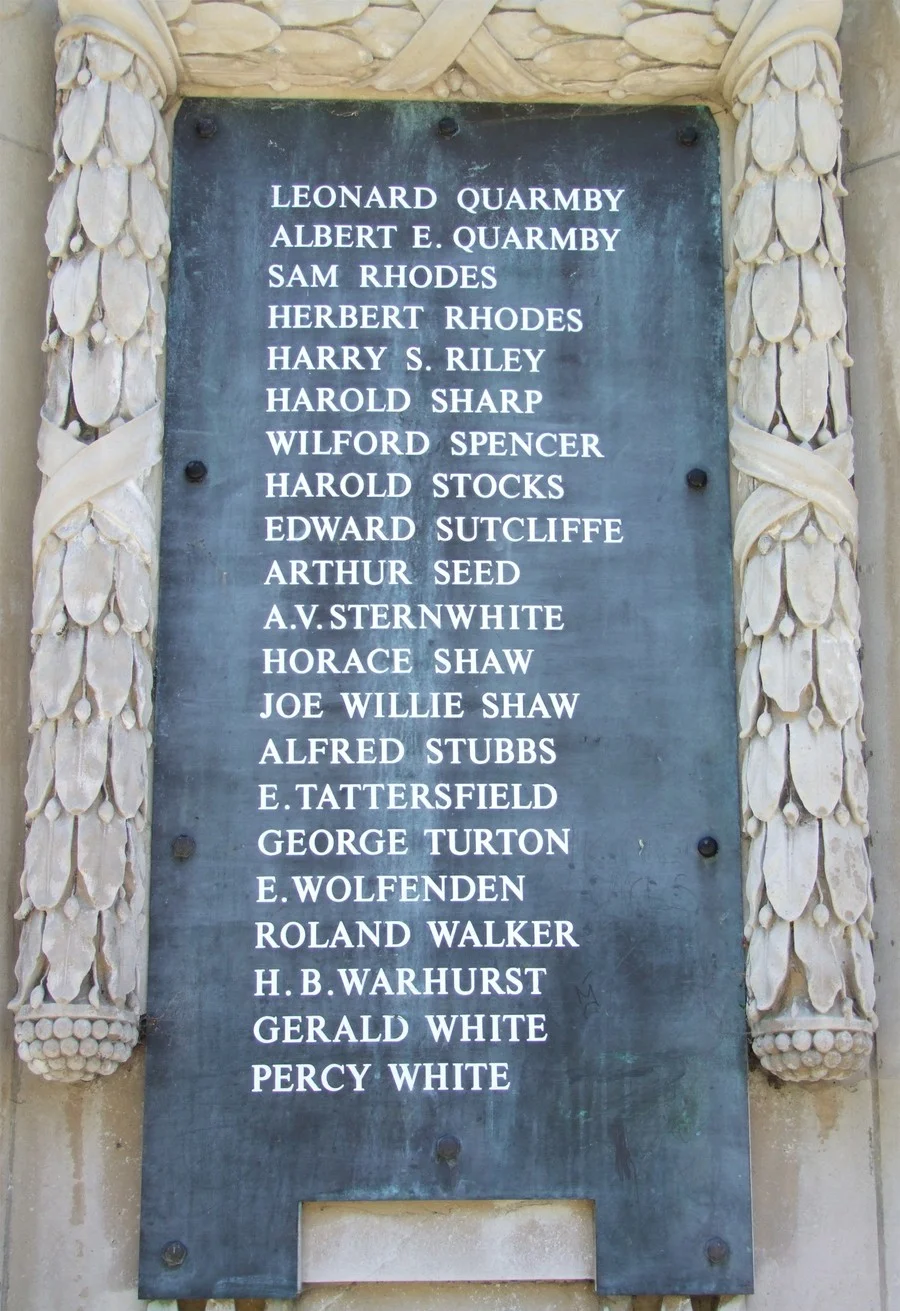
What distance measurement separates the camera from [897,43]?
9.45 m

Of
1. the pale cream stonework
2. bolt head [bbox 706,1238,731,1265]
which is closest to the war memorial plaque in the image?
bolt head [bbox 706,1238,731,1265]

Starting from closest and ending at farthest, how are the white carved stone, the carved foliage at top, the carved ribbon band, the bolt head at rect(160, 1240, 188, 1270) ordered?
the bolt head at rect(160, 1240, 188, 1270), the white carved stone, the carved ribbon band, the carved foliage at top

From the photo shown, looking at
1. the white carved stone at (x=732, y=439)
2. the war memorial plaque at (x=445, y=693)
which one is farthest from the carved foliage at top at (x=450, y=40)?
the war memorial plaque at (x=445, y=693)

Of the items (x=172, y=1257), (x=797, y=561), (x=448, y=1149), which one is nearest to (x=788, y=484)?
(x=797, y=561)

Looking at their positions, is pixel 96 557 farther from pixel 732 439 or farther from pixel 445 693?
pixel 732 439

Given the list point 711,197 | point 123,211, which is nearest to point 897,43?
point 711,197

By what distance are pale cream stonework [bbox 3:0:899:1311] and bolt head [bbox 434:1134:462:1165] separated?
219mm

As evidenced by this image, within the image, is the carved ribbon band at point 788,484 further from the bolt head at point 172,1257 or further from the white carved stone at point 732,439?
the bolt head at point 172,1257

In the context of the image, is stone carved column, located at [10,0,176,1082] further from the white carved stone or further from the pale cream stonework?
the pale cream stonework

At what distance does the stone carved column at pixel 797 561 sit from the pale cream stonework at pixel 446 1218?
313 millimetres

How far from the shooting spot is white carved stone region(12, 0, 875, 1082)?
27.1 feet

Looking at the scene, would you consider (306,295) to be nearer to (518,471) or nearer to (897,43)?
(518,471)

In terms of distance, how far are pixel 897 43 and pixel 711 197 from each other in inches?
39.7

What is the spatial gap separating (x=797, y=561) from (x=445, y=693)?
1.38m
